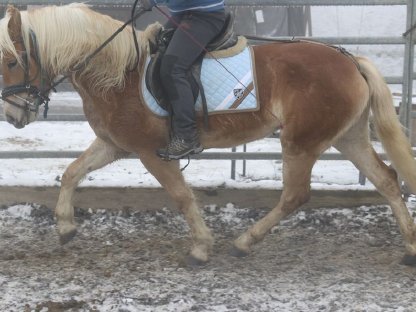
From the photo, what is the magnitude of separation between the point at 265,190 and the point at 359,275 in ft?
5.02

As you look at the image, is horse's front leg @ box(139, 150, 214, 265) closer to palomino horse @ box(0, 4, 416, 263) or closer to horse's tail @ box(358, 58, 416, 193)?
palomino horse @ box(0, 4, 416, 263)

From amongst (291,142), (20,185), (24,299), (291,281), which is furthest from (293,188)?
(20,185)

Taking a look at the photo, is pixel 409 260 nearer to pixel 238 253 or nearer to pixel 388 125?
pixel 388 125

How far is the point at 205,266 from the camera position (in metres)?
4.47

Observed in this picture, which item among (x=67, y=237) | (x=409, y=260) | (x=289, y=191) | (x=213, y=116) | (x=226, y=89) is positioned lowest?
(x=409, y=260)

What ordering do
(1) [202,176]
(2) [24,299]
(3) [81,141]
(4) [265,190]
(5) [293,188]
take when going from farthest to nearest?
(3) [81,141], (1) [202,176], (4) [265,190], (5) [293,188], (2) [24,299]

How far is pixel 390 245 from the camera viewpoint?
4.84 m

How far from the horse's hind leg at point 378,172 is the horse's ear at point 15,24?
102 inches

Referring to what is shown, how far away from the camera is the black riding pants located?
4.13 meters

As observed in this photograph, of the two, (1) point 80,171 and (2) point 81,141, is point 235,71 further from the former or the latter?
(2) point 81,141

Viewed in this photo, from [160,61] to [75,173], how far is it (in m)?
1.25

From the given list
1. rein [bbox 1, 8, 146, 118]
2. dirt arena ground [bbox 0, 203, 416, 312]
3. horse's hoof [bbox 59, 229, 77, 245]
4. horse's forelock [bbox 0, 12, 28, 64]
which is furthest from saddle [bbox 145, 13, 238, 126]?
horse's hoof [bbox 59, 229, 77, 245]

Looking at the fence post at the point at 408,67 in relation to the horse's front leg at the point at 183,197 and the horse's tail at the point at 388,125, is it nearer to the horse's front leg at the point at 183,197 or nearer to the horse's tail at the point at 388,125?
the horse's tail at the point at 388,125

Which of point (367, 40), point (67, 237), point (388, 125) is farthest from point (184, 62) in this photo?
point (367, 40)
